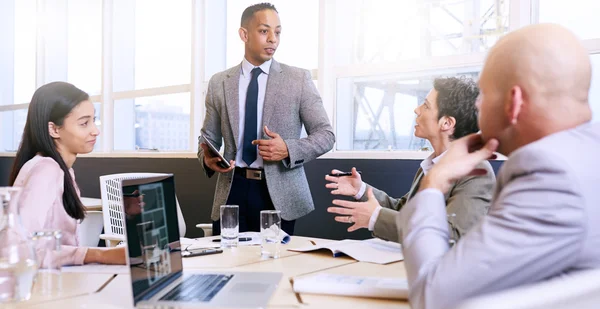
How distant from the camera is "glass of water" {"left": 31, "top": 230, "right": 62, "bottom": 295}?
4.09ft

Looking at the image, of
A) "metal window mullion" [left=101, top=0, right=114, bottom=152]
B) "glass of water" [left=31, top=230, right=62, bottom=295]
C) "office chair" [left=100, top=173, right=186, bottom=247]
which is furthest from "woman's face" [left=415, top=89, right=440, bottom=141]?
"metal window mullion" [left=101, top=0, right=114, bottom=152]

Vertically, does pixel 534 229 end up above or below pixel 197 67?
below

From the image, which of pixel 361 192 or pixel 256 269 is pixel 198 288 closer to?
pixel 256 269

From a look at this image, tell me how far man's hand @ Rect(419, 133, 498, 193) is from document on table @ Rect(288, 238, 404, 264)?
562mm

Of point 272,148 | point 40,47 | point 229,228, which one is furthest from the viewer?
point 40,47

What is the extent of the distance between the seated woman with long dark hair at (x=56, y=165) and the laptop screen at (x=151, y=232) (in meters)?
0.35

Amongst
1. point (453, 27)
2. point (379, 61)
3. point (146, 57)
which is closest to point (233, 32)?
point (146, 57)

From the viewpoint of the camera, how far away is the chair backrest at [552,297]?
0.66 meters

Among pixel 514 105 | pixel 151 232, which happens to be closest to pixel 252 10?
pixel 151 232

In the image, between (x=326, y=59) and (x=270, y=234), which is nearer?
(x=270, y=234)

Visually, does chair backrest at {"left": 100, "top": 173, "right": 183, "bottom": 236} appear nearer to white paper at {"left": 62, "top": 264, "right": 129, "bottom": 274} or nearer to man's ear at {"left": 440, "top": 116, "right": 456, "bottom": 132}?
white paper at {"left": 62, "top": 264, "right": 129, "bottom": 274}

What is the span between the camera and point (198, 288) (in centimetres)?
123

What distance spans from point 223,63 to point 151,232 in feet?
11.8

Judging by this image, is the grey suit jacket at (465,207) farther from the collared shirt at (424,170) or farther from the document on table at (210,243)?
the document on table at (210,243)
